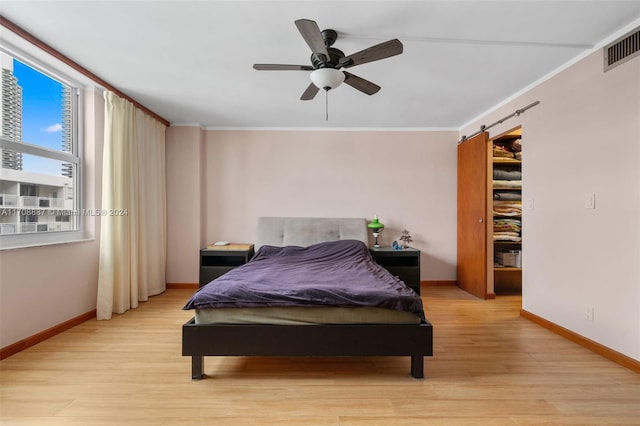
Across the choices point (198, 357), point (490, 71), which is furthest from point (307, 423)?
point (490, 71)

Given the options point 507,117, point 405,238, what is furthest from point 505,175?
point 405,238

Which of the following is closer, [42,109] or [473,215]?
[42,109]

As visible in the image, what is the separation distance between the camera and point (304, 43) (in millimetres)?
2318

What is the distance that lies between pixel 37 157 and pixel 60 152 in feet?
0.70

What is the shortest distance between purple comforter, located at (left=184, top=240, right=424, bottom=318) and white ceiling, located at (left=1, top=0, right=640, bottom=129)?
1.76 m

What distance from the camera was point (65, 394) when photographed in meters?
1.81

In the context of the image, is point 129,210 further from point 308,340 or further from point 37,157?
point 308,340

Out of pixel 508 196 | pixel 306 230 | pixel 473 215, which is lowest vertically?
pixel 306 230

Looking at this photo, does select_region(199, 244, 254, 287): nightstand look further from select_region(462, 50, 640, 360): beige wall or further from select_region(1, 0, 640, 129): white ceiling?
select_region(462, 50, 640, 360): beige wall

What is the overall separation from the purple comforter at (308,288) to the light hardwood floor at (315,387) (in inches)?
18.6

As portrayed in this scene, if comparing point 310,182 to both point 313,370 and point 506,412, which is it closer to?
point 313,370

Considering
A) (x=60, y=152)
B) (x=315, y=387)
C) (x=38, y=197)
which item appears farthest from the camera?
(x=60, y=152)

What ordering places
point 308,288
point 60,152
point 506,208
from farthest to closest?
point 506,208 < point 60,152 < point 308,288

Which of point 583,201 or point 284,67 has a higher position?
point 284,67
